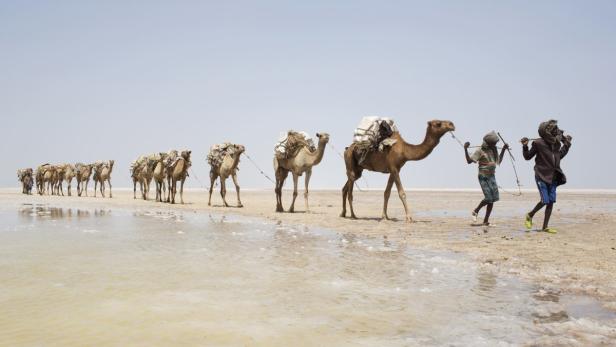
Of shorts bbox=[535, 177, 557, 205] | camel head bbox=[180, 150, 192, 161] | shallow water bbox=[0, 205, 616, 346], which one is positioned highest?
camel head bbox=[180, 150, 192, 161]

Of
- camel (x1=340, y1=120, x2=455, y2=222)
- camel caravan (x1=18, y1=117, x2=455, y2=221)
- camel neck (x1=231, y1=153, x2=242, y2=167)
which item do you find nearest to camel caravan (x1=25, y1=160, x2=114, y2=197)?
camel caravan (x1=18, y1=117, x2=455, y2=221)

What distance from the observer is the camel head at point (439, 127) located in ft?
44.2

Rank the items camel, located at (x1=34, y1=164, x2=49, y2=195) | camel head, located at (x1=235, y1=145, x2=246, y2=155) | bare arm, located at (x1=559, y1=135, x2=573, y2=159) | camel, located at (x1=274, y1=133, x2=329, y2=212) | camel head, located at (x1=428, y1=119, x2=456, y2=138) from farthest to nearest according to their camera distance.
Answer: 1. camel, located at (x1=34, y1=164, x2=49, y2=195)
2. camel head, located at (x1=235, y1=145, x2=246, y2=155)
3. camel, located at (x1=274, y1=133, x2=329, y2=212)
4. camel head, located at (x1=428, y1=119, x2=456, y2=138)
5. bare arm, located at (x1=559, y1=135, x2=573, y2=159)

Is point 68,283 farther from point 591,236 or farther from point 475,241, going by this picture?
point 591,236

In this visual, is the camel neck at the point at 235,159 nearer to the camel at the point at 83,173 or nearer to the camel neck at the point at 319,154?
the camel neck at the point at 319,154

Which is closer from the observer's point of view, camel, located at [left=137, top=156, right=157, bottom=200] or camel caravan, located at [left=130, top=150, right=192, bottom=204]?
camel caravan, located at [left=130, top=150, right=192, bottom=204]

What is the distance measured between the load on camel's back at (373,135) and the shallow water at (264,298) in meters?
6.26

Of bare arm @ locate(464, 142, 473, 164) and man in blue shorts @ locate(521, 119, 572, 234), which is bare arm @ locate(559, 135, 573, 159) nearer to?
man in blue shorts @ locate(521, 119, 572, 234)

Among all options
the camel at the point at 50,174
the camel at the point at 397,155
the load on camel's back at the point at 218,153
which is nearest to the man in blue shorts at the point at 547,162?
the camel at the point at 397,155

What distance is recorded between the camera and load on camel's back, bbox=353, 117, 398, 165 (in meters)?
14.7

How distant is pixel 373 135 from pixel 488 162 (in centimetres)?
339

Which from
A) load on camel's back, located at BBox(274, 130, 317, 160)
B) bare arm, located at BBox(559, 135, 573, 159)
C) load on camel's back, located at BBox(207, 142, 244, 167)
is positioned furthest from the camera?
load on camel's back, located at BBox(207, 142, 244, 167)

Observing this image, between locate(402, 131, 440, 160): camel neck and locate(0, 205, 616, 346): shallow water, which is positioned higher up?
locate(402, 131, 440, 160): camel neck

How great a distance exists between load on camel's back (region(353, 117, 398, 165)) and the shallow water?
6.26 m
